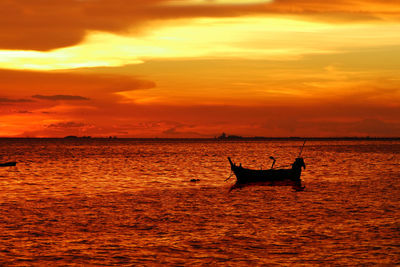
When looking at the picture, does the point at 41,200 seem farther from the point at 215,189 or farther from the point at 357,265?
the point at 357,265

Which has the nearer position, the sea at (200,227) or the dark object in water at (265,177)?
the sea at (200,227)

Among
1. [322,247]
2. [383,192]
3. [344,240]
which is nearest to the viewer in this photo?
[322,247]

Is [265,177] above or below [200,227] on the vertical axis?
above

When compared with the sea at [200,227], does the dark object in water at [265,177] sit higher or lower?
higher

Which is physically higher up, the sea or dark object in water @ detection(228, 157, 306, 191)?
dark object in water @ detection(228, 157, 306, 191)

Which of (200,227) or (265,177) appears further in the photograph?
(265,177)

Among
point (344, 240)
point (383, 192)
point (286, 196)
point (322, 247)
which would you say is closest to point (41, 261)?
point (322, 247)

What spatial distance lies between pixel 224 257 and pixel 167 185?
33.5 metres

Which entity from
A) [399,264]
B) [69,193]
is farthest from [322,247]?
[69,193]

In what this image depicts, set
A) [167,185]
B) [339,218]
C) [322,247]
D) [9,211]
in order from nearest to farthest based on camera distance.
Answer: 1. [322,247]
2. [339,218]
3. [9,211]
4. [167,185]

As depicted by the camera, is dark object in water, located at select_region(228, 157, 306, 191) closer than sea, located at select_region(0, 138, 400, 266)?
No

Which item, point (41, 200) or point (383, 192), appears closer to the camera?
point (41, 200)

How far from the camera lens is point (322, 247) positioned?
22.6m

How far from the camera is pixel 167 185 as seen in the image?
5409 cm
